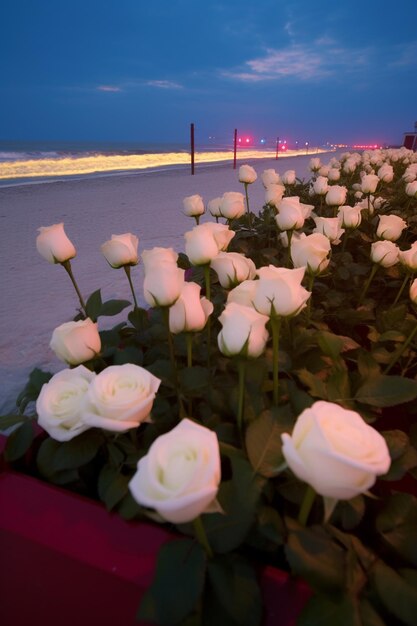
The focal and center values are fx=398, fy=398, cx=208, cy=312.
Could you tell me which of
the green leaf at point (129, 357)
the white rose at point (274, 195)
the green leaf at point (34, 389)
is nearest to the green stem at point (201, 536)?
the green leaf at point (129, 357)

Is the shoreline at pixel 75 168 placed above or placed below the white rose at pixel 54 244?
below

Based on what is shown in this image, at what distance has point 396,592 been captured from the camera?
51cm

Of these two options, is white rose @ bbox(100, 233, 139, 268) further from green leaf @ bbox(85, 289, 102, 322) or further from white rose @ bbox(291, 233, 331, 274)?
white rose @ bbox(291, 233, 331, 274)

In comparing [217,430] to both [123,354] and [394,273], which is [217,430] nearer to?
[123,354]

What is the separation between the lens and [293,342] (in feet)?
3.12

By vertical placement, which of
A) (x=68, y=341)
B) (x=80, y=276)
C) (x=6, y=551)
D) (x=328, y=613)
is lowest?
(x=80, y=276)

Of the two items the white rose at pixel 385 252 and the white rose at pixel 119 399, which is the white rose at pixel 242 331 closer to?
the white rose at pixel 119 399

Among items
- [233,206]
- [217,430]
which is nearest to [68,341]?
[217,430]

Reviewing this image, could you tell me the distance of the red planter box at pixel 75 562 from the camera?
0.59 metres

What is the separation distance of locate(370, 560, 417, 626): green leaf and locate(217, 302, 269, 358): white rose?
1.14 ft

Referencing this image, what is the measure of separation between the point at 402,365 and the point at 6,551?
1.09m

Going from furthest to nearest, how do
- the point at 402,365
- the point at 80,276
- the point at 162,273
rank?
the point at 80,276
the point at 402,365
the point at 162,273

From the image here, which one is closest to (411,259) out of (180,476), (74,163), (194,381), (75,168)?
(194,381)

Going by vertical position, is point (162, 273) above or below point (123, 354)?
above
